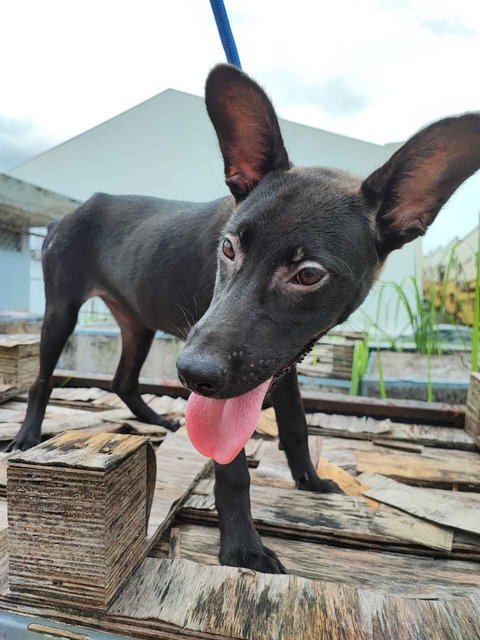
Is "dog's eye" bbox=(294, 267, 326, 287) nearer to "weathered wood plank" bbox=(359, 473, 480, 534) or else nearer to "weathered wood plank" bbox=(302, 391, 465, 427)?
"weathered wood plank" bbox=(359, 473, 480, 534)

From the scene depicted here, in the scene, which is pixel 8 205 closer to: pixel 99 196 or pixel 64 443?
pixel 99 196

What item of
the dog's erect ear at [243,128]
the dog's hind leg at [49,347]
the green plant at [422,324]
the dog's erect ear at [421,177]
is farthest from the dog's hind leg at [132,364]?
the green plant at [422,324]

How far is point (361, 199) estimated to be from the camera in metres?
1.25

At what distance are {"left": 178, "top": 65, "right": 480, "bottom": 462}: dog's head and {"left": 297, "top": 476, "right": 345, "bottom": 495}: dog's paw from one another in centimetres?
71

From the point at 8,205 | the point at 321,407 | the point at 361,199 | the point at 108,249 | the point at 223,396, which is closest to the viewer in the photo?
the point at 223,396

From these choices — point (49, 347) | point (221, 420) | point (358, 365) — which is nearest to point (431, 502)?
point (221, 420)

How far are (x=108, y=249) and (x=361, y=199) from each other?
126 cm

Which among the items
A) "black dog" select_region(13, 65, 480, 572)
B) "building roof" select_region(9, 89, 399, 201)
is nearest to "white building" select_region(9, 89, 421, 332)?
"building roof" select_region(9, 89, 399, 201)

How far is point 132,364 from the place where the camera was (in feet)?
8.05

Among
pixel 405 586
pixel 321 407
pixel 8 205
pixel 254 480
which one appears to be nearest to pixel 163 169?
pixel 8 205

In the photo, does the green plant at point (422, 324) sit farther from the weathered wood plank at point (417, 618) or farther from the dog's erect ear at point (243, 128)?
the weathered wood plank at point (417, 618)

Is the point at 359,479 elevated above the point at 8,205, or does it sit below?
below

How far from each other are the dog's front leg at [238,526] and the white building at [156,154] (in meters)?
2.00

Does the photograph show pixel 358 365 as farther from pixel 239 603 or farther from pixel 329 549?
pixel 239 603
